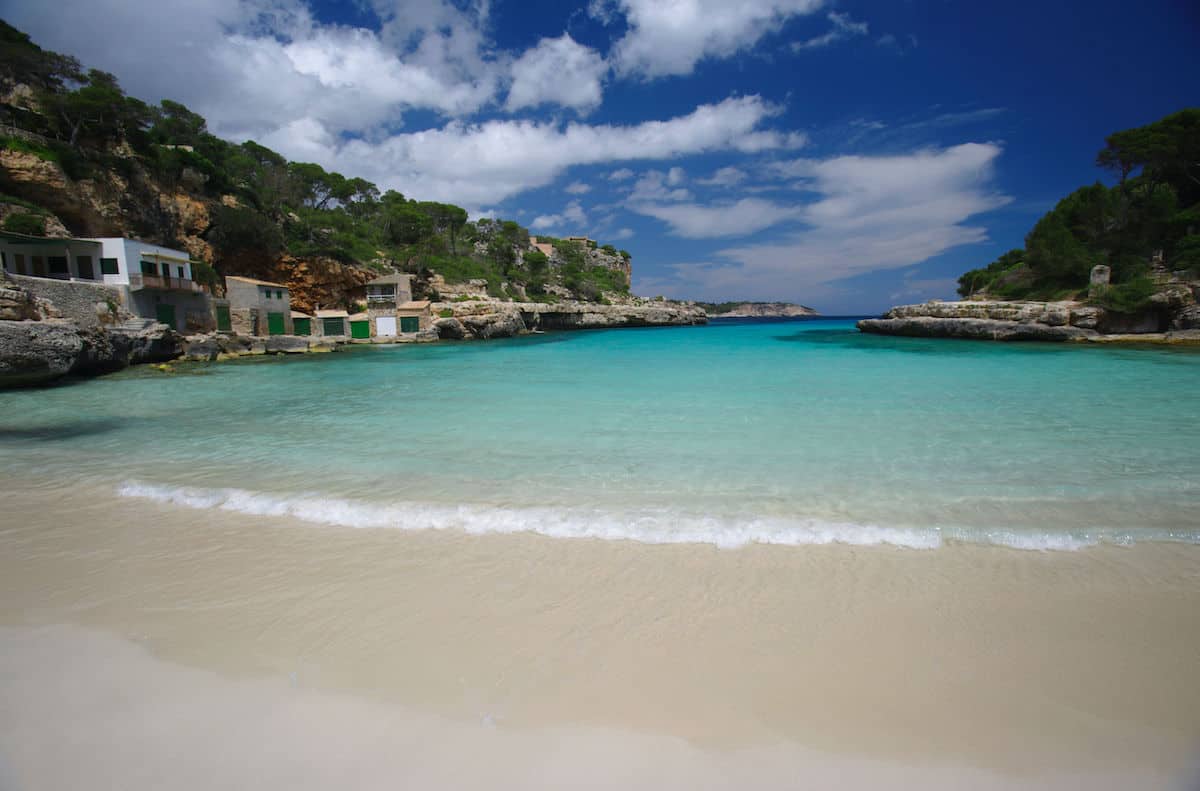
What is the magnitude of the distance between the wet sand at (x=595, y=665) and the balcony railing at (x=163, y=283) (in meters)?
28.8

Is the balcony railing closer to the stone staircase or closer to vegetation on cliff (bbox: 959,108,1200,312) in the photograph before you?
the stone staircase

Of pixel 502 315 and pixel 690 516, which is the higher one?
pixel 502 315

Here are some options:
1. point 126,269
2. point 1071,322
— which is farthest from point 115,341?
point 1071,322

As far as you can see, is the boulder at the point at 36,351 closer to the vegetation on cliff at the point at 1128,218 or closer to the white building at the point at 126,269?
the white building at the point at 126,269

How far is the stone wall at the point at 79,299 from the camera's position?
17594mm

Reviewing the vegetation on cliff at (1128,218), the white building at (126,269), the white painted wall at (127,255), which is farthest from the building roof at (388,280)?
the vegetation on cliff at (1128,218)

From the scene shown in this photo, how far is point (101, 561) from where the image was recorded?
3.56 meters

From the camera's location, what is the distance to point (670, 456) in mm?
6574

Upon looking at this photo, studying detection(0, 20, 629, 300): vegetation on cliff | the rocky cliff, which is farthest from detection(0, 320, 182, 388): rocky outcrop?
the rocky cliff

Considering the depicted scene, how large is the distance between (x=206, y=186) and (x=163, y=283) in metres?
12.9

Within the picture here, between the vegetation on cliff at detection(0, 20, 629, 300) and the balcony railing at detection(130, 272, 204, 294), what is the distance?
158 inches

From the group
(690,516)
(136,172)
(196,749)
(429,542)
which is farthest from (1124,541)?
(136,172)

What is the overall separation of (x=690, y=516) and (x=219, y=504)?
460 centimetres

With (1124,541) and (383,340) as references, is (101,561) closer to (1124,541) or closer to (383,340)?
(1124,541)
